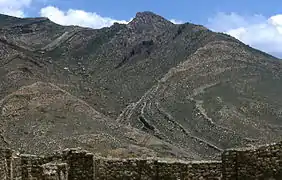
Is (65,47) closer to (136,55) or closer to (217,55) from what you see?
(136,55)

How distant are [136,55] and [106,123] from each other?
57109 mm

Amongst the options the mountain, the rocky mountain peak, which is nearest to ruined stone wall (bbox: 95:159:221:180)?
the mountain

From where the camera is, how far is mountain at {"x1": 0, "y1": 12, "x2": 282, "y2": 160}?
57.1m

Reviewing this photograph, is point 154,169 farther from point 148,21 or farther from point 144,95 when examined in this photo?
point 148,21

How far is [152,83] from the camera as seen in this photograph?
309ft

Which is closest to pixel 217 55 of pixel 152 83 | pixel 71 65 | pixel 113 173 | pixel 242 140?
pixel 152 83

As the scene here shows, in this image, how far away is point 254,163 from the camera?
55.5 ft

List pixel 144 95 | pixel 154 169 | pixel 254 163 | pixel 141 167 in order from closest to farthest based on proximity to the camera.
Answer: pixel 254 163, pixel 154 169, pixel 141 167, pixel 144 95

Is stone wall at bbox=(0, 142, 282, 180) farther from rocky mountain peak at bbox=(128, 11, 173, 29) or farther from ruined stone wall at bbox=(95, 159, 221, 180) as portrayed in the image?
rocky mountain peak at bbox=(128, 11, 173, 29)

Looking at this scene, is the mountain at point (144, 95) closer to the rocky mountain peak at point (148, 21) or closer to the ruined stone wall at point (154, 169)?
the rocky mountain peak at point (148, 21)

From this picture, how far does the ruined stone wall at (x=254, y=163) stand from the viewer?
16.5 m

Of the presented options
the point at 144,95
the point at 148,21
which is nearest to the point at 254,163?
the point at 144,95

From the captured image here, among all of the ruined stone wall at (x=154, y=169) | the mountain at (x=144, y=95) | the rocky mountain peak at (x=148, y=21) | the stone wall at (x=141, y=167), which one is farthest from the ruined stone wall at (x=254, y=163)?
the rocky mountain peak at (x=148, y=21)

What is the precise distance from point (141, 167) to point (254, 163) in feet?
11.8
